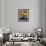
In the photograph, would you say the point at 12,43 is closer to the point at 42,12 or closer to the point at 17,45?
the point at 17,45

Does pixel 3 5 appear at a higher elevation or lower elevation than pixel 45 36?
higher

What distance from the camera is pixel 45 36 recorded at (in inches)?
126

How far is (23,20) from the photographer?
321 centimetres

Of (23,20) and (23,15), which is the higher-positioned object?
(23,15)

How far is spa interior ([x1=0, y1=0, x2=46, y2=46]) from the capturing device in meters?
3.18

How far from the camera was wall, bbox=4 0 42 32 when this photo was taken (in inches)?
126

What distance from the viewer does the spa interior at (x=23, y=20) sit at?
125 inches

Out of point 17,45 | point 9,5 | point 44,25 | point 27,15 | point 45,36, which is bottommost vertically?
point 17,45

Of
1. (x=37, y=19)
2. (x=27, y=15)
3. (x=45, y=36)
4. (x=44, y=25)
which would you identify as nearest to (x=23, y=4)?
(x=27, y=15)

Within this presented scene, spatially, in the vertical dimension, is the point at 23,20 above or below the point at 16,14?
below

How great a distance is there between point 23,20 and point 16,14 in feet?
0.67

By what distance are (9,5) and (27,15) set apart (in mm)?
457

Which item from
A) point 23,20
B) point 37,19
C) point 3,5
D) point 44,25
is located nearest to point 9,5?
point 3,5

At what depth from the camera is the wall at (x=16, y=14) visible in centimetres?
320
